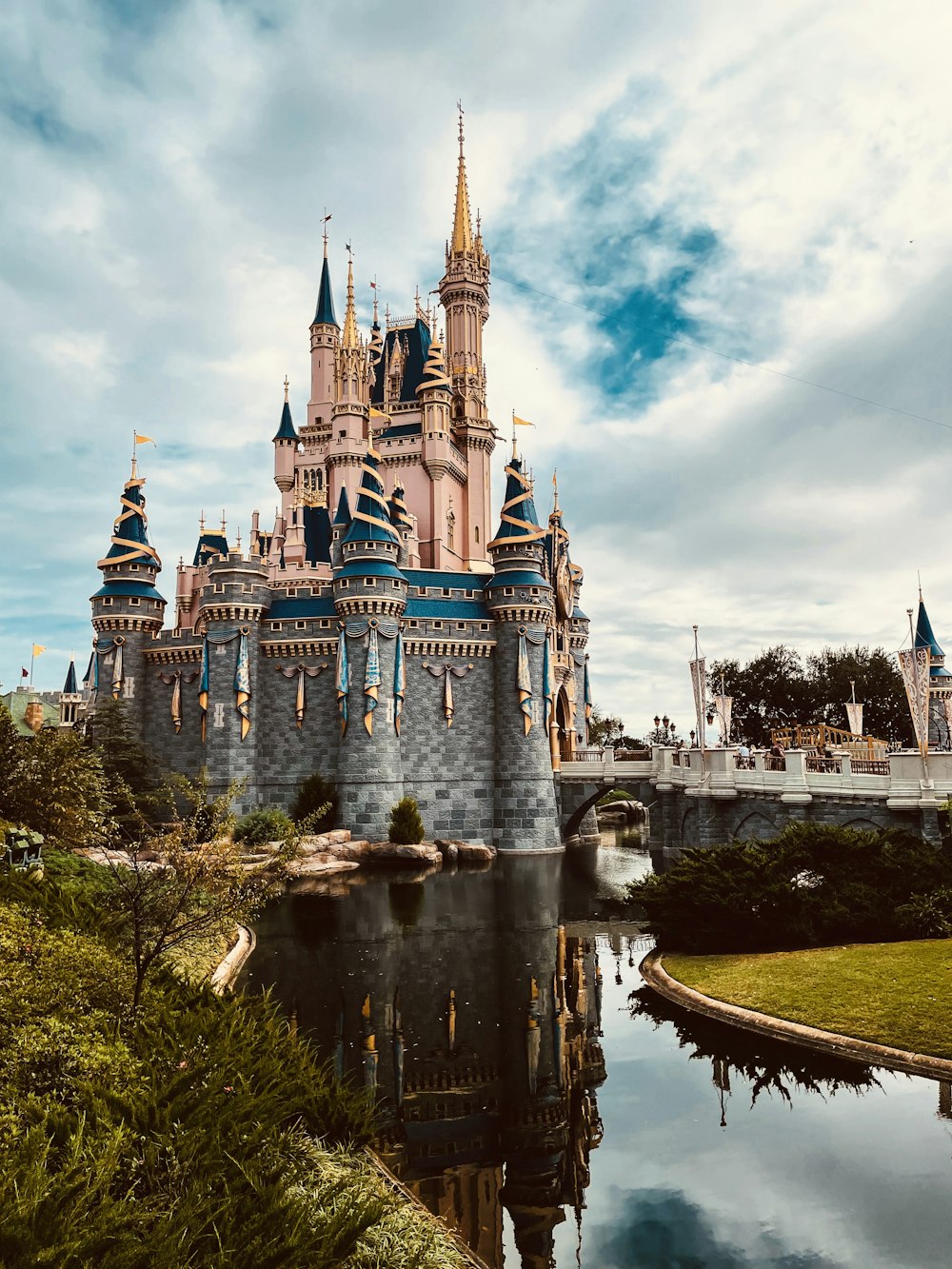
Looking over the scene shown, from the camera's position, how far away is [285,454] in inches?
2064

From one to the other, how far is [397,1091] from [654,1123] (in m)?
3.34

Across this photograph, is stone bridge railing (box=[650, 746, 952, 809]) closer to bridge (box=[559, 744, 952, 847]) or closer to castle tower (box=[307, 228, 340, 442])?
bridge (box=[559, 744, 952, 847])

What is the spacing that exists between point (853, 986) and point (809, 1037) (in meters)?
1.75

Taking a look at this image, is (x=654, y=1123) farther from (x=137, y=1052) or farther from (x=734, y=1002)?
(x=137, y=1052)

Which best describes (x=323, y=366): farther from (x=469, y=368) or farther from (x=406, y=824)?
(x=406, y=824)

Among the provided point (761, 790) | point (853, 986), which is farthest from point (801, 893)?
point (761, 790)

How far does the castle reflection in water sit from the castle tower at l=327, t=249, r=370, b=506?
29601 mm

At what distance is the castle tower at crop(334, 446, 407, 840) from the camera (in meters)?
36.0

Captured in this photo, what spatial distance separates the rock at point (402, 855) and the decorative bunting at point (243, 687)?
8.52 meters

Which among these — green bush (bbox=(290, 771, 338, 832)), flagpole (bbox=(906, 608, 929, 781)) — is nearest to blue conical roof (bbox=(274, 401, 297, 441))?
green bush (bbox=(290, 771, 338, 832))

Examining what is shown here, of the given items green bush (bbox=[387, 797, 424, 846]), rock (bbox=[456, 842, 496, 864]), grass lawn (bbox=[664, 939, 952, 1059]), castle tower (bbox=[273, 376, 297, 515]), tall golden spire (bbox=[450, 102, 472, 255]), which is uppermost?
tall golden spire (bbox=[450, 102, 472, 255])

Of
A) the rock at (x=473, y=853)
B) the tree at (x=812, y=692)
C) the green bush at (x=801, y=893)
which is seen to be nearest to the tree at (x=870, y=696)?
the tree at (x=812, y=692)

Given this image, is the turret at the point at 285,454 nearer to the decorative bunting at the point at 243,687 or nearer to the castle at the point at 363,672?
the castle at the point at 363,672

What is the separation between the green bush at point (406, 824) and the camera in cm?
3503
